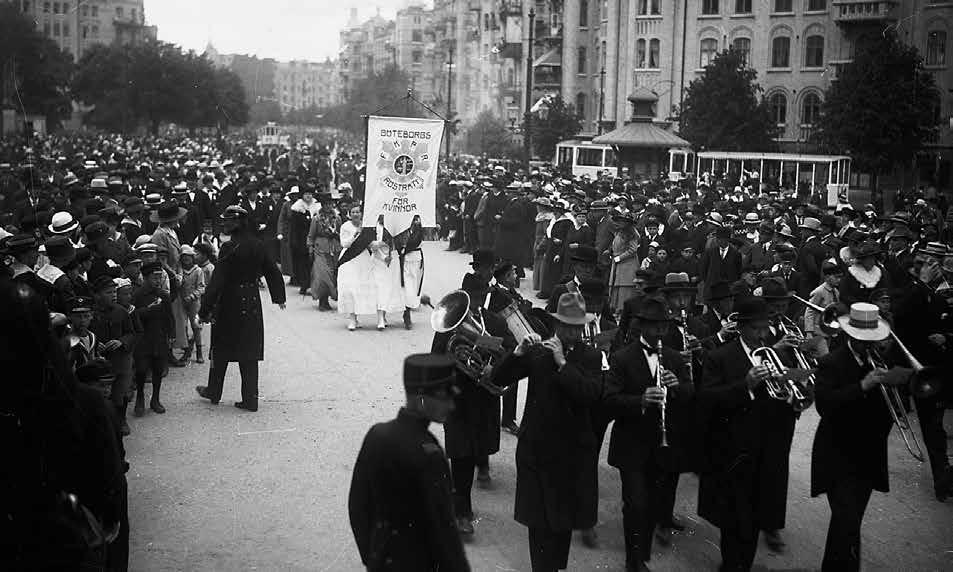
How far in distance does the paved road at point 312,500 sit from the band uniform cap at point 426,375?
274cm

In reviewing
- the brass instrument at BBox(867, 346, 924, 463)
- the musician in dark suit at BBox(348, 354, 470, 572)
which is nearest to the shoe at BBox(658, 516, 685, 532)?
the brass instrument at BBox(867, 346, 924, 463)

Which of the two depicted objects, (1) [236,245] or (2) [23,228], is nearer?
(1) [236,245]

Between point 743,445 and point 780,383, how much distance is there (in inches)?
18.4

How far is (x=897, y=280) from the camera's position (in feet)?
38.9

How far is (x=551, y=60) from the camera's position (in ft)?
261

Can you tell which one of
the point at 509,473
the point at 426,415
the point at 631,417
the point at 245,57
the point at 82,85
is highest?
the point at 245,57

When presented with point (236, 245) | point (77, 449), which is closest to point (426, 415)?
point (77, 449)

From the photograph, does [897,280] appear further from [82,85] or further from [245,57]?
[245,57]

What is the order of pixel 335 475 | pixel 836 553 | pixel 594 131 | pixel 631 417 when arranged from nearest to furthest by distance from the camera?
pixel 836 553 < pixel 631 417 < pixel 335 475 < pixel 594 131

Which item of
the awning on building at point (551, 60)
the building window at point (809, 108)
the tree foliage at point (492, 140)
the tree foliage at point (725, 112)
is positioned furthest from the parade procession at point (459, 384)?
the awning on building at point (551, 60)

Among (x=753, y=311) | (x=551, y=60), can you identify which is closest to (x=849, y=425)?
(x=753, y=311)

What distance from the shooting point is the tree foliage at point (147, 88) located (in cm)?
7612

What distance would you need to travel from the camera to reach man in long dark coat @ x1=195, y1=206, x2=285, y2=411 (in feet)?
36.5

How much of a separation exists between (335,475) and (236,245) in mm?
3060
